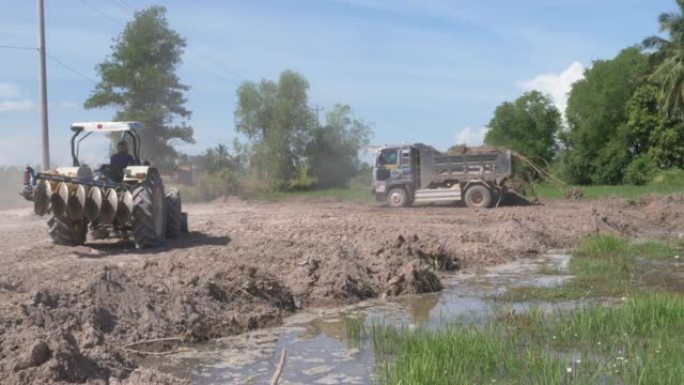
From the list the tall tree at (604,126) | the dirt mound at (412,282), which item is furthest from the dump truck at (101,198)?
the tall tree at (604,126)

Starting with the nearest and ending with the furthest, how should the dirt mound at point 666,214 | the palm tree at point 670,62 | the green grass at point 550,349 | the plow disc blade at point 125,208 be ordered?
the green grass at point 550,349
the plow disc blade at point 125,208
the dirt mound at point 666,214
the palm tree at point 670,62

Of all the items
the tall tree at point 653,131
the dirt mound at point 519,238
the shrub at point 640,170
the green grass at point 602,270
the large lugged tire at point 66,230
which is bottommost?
the green grass at point 602,270

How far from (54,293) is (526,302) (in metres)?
6.21

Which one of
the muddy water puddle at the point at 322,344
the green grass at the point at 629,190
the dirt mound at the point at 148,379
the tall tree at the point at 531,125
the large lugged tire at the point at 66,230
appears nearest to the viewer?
the dirt mound at the point at 148,379

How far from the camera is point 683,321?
8609mm

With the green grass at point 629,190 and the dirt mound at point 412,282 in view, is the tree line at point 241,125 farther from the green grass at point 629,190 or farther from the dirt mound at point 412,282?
the dirt mound at point 412,282

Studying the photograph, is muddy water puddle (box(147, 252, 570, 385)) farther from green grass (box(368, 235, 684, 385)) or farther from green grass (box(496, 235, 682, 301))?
green grass (box(496, 235, 682, 301))

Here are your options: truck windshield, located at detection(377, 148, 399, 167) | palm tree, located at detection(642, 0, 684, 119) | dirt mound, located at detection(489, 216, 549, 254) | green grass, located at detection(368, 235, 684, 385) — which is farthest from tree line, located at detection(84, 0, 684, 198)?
green grass, located at detection(368, 235, 684, 385)

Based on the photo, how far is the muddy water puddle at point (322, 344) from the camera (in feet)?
24.5

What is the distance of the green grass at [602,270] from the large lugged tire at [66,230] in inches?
311

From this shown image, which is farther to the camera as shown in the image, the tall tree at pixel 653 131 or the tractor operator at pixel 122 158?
the tall tree at pixel 653 131

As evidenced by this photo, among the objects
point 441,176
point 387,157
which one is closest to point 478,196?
point 441,176

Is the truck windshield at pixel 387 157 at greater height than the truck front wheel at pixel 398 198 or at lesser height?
greater

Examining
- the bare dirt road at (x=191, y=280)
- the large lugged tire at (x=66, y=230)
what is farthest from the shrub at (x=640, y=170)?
the large lugged tire at (x=66, y=230)
